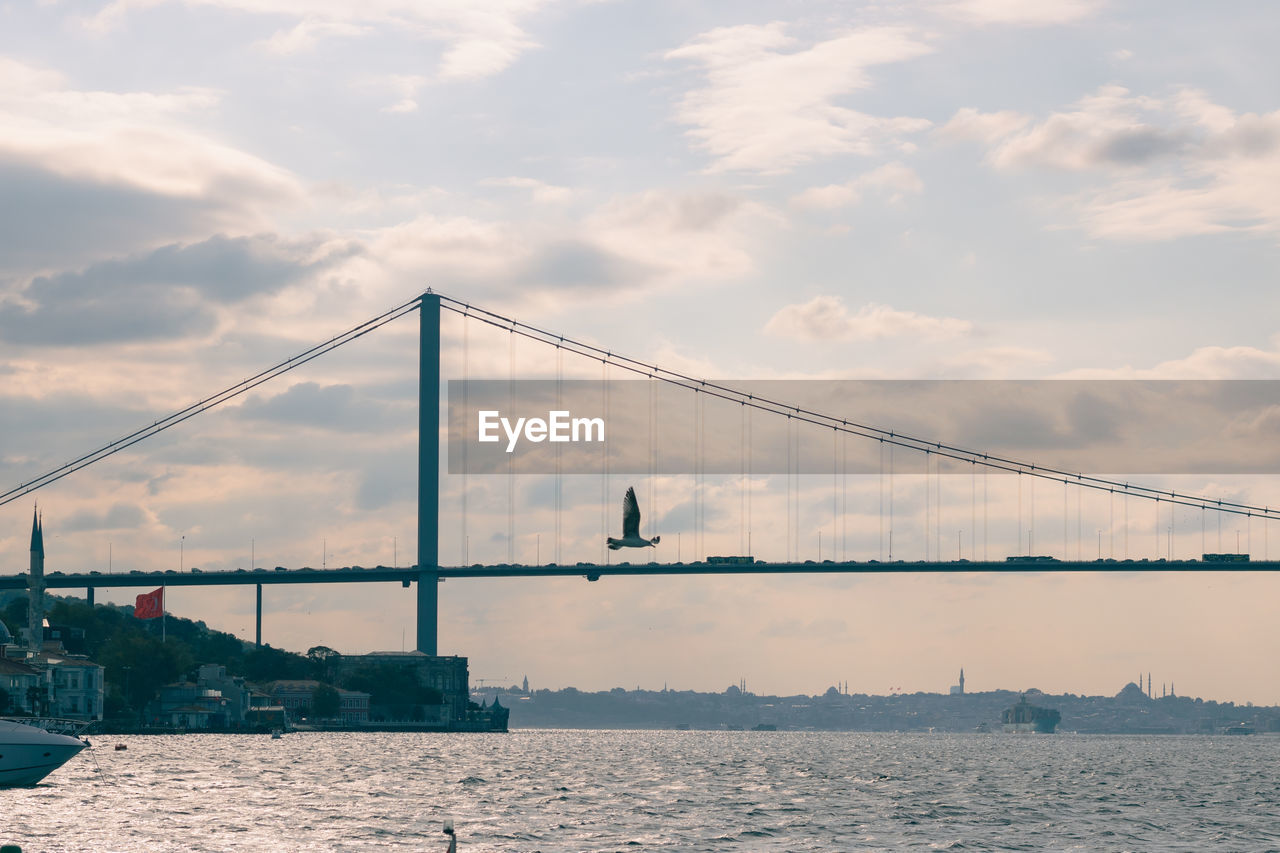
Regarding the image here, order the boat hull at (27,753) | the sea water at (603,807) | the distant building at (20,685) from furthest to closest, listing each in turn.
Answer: the distant building at (20,685)
the boat hull at (27,753)
the sea water at (603,807)

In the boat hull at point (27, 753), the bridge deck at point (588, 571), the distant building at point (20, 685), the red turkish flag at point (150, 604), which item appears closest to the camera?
the boat hull at point (27, 753)

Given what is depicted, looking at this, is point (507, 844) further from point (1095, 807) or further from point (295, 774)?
point (295, 774)

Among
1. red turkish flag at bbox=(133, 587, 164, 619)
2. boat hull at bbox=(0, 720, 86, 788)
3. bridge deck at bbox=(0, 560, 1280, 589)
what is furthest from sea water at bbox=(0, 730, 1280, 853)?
red turkish flag at bbox=(133, 587, 164, 619)

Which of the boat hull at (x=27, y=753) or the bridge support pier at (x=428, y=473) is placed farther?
the bridge support pier at (x=428, y=473)

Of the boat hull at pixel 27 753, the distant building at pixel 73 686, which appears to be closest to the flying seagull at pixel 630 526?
the boat hull at pixel 27 753

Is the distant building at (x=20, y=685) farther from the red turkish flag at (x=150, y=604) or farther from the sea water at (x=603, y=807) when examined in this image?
the red turkish flag at (x=150, y=604)

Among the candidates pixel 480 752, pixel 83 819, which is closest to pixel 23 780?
pixel 83 819

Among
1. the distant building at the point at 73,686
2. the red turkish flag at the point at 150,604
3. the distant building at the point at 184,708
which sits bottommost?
the distant building at the point at 184,708

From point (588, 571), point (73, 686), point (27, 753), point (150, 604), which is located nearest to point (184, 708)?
point (150, 604)

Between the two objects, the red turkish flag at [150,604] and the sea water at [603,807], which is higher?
the red turkish flag at [150,604]
